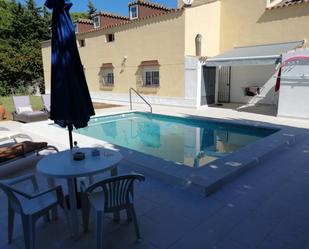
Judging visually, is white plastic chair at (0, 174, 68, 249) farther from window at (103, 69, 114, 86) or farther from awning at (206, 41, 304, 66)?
window at (103, 69, 114, 86)

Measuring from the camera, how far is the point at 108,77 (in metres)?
30.6

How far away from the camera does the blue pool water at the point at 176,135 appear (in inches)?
483

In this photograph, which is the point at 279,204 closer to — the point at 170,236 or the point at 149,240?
the point at 170,236

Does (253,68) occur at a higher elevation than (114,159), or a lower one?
higher

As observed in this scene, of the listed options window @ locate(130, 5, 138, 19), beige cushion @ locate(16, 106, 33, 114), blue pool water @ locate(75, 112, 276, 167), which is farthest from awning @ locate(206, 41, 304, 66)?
beige cushion @ locate(16, 106, 33, 114)

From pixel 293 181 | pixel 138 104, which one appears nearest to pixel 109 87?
pixel 138 104

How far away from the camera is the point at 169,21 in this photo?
74.8ft

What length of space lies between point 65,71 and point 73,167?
2117 mm

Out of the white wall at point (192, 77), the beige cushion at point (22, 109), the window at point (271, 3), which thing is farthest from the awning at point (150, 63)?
the beige cushion at point (22, 109)

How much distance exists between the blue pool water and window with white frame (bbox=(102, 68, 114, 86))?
34.4 ft

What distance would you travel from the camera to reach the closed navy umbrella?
222 inches

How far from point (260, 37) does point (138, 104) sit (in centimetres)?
1284

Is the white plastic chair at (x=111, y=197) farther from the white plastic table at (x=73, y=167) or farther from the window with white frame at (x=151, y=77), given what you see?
the window with white frame at (x=151, y=77)

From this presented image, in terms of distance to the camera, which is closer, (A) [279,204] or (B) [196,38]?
(A) [279,204]
